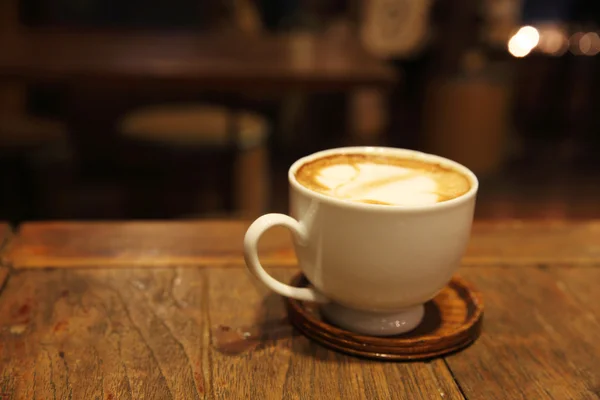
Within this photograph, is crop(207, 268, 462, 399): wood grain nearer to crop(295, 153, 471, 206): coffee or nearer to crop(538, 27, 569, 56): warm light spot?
crop(295, 153, 471, 206): coffee

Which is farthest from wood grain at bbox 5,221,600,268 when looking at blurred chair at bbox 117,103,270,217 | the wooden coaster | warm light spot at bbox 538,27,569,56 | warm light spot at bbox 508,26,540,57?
warm light spot at bbox 538,27,569,56

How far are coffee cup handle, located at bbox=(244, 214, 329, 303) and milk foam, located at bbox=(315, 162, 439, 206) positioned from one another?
5cm

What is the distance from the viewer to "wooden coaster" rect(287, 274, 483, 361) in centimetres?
60

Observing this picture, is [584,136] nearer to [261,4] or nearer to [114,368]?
[261,4]

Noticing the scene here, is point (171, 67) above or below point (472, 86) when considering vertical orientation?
above

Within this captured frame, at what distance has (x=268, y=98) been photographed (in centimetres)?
379

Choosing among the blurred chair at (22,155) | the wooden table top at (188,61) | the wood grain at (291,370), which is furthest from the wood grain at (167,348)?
the blurred chair at (22,155)

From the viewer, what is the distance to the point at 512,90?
3.99m

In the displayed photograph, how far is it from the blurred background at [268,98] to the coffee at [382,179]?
113cm

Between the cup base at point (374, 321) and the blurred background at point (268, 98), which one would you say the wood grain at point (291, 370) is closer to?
the cup base at point (374, 321)

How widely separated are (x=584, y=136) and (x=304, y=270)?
369 cm

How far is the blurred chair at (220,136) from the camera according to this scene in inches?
78.7

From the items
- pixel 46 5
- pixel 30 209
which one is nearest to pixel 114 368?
pixel 30 209

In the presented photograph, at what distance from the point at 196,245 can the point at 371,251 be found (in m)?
0.34
